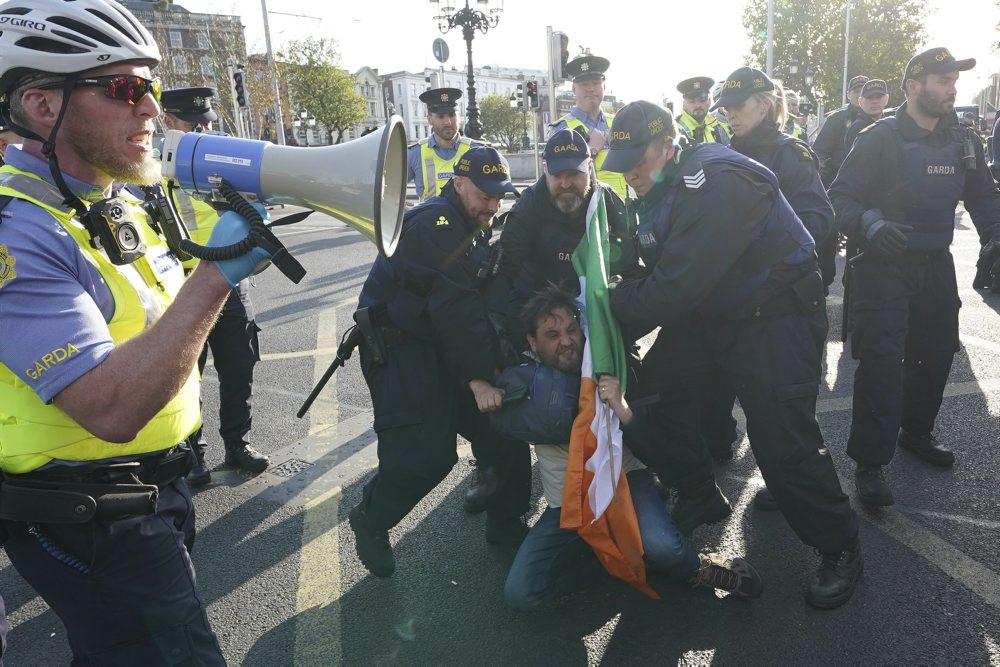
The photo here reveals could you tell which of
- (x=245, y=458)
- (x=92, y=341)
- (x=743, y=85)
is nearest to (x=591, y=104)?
(x=743, y=85)

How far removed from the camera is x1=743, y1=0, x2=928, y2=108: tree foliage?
42312 mm

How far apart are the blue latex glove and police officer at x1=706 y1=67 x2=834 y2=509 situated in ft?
9.69

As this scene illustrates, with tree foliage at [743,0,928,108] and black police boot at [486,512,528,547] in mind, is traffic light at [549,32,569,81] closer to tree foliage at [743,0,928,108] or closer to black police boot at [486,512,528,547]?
black police boot at [486,512,528,547]

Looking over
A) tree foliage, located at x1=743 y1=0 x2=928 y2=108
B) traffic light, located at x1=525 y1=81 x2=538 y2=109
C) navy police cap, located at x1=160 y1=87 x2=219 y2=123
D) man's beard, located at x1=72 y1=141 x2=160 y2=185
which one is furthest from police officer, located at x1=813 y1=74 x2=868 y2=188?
tree foliage, located at x1=743 y1=0 x2=928 y2=108

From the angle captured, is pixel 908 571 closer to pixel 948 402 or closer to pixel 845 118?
pixel 948 402

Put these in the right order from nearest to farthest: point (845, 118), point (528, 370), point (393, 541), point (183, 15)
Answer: point (528, 370), point (393, 541), point (845, 118), point (183, 15)

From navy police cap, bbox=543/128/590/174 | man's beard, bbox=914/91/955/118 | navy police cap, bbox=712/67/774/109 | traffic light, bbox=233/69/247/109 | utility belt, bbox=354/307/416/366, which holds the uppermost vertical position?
traffic light, bbox=233/69/247/109

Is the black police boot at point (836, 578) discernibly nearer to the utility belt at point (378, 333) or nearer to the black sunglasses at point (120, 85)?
the utility belt at point (378, 333)

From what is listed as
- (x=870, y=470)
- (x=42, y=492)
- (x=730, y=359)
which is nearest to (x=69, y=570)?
(x=42, y=492)

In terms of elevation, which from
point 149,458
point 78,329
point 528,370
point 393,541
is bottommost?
point 393,541

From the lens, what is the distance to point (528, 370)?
282 cm

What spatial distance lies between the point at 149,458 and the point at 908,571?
2.85m

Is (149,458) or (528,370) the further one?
(528,370)

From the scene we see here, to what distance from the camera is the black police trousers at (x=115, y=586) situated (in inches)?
58.1
